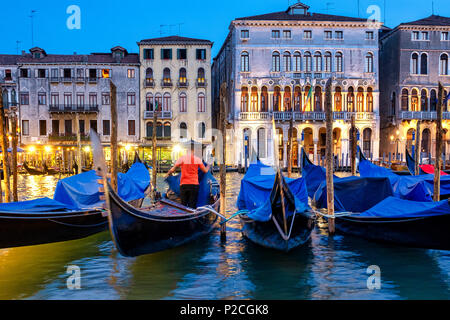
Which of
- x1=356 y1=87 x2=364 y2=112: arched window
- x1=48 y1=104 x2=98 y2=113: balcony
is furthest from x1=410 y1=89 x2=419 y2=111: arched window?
x1=48 y1=104 x2=98 y2=113: balcony

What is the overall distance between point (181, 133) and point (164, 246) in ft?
66.8

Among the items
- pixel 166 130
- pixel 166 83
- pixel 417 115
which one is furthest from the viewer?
pixel 166 130

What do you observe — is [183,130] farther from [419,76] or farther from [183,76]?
[419,76]

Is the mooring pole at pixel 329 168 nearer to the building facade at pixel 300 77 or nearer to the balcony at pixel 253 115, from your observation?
the building facade at pixel 300 77

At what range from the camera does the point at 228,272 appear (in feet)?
16.6

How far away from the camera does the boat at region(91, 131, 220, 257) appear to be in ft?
14.3

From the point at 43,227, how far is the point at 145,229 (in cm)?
139

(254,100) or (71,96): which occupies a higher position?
(71,96)

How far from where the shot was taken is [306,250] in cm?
596

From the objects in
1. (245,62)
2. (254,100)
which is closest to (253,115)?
(254,100)

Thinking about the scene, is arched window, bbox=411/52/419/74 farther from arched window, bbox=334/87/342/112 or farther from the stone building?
the stone building

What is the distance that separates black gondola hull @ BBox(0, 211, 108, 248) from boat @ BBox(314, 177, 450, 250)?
12.6 ft
